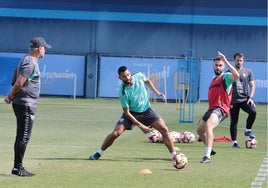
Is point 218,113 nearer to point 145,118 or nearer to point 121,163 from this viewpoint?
point 145,118

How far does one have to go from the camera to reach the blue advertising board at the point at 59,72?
5288 cm

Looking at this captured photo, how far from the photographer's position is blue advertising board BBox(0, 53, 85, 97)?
2082 inches

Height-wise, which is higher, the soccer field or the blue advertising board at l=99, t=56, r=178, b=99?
the soccer field

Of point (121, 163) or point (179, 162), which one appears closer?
point (179, 162)

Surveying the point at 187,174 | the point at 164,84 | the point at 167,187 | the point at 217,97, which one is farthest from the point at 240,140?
the point at 164,84

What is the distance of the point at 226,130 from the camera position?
2495 centimetres

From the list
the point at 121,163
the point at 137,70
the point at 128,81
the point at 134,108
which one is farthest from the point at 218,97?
the point at 137,70

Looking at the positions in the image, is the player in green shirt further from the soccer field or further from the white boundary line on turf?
the white boundary line on turf

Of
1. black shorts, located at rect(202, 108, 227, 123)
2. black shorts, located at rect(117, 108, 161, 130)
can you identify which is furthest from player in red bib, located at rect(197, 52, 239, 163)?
black shorts, located at rect(117, 108, 161, 130)

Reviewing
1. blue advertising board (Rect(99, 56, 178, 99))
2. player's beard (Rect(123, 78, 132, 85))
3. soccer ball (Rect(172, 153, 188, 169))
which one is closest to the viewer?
soccer ball (Rect(172, 153, 188, 169))

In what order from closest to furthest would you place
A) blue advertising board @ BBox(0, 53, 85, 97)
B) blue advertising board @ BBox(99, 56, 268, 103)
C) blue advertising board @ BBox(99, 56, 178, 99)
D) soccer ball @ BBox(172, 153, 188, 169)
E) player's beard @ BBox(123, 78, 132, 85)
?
soccer ball @ BBox(172, 153, 188, 169) → player's beard @ BBox(123, 78, 132, 85) → blue advertising board @ BBox(99, 56, 268, 103) → blue advertising board @ BBox(99, 56, 178, 99) → blue advertising board @ BBox(0, 53, 85, 97)

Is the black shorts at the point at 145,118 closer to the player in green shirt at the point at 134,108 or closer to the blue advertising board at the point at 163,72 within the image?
the player in green shirt at the point at 134,108

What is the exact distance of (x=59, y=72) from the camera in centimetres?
5322

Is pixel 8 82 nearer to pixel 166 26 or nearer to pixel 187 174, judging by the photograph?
pixel 166 26
